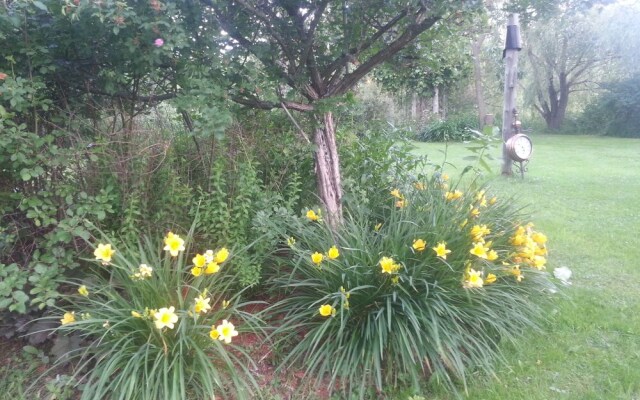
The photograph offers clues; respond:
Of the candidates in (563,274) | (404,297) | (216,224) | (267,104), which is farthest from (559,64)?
(216,224)

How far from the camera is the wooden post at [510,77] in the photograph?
8508mm

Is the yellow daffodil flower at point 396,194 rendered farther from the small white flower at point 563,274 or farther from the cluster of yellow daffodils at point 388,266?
the small white flower at point 563,274

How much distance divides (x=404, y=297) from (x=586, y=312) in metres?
1.60

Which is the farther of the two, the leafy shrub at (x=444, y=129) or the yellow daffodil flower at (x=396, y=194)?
the leafy shrub at (x=444, y=129)

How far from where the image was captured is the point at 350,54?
343 cm

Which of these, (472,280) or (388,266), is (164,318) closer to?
(388,266)

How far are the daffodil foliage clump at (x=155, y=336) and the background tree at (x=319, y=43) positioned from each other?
1.18 m

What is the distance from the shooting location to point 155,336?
2.26m

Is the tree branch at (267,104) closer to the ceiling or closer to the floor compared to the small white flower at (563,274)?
closer to the ceiling

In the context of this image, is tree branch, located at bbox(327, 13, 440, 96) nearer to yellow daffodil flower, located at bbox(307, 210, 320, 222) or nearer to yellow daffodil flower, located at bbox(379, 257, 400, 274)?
yellow daffodil flower, located at bbox(307, 210, 320, 222)

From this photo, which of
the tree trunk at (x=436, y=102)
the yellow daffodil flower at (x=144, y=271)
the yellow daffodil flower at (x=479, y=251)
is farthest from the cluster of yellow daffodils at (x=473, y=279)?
the tree trunk at (x=436, y=102)

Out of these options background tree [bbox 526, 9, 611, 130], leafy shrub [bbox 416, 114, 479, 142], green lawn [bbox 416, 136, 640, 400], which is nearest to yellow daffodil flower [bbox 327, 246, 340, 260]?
green lawn [bbox 416, 136, 640, 400]

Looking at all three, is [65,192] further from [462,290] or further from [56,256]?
[462,290]

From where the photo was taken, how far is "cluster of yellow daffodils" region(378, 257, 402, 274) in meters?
2.61
